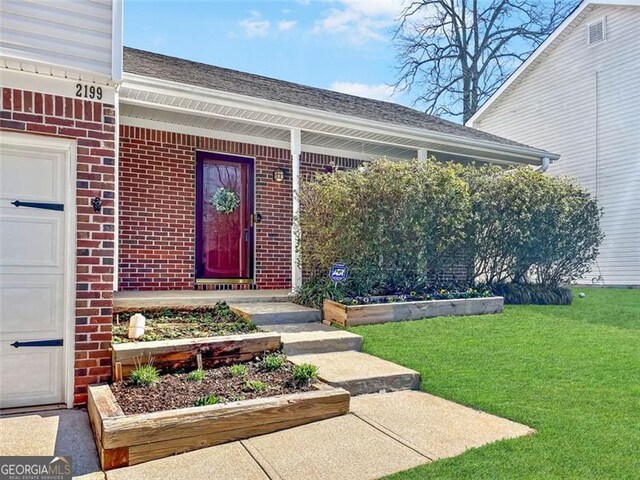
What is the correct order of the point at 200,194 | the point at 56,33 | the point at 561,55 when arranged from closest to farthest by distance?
1. the point at 56,33
2. the point at 200,194
3. the point at 561,55

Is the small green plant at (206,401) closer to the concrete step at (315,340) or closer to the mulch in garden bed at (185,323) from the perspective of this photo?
the mulch in garden bed at (185,323)

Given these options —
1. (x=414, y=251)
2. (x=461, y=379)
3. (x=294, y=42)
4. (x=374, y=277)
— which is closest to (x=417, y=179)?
(x=414, y=251)

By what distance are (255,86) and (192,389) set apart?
5.49m

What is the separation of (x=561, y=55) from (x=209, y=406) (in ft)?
43.7

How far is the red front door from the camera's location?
7.24 m

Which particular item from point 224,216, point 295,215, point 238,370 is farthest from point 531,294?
point 238,370

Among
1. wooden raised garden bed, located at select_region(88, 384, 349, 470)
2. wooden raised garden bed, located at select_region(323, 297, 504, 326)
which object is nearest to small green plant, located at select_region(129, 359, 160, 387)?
wooden raised garden bed, located at select_region(88, 384, 349, 470)

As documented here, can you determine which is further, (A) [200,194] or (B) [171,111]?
(A) [200,194]

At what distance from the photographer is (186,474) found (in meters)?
2.50

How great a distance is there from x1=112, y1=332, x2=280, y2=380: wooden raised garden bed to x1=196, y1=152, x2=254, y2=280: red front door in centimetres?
332

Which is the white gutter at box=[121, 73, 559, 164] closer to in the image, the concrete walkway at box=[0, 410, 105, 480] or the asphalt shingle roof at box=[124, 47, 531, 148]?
the asphalt shingle roof at box=[124, 47, 531, 148]

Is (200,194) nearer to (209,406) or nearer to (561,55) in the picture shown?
(209,406)

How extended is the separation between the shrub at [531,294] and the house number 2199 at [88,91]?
6.38 m

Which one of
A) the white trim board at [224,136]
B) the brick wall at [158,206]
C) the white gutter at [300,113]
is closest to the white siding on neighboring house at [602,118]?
the white gutter at [300,113]
